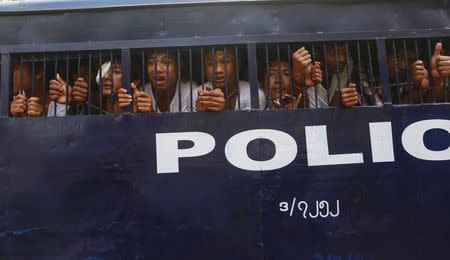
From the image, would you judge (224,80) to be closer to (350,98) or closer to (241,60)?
(241,60)

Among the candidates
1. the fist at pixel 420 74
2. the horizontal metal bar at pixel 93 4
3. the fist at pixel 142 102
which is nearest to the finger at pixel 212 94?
the fist at pixel 142 102

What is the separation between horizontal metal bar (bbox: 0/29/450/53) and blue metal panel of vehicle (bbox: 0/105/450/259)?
1.90 ft

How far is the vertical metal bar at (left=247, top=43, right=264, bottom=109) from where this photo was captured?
13.5 feet

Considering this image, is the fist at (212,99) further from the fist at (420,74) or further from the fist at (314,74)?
the fist at (420,74)

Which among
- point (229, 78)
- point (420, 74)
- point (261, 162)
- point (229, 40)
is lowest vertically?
point (261, 162)

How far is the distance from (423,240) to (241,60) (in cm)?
206

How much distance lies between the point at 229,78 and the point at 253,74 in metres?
0.36

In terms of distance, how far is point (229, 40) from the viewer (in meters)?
4.20

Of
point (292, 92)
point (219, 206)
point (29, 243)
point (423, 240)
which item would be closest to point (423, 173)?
point (423, 240)

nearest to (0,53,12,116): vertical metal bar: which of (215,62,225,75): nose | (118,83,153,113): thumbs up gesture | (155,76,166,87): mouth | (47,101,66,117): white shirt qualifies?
(47,101,66,117): white shirt

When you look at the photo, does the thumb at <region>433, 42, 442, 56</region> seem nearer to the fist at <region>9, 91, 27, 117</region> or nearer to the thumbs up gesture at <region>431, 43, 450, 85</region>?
the thumbs up gesture at <region>431, 43, 450, 85</region>

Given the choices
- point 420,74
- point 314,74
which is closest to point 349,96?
point 314,74

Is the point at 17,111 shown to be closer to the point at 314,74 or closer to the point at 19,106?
the point at 19,106

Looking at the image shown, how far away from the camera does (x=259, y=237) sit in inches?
155
